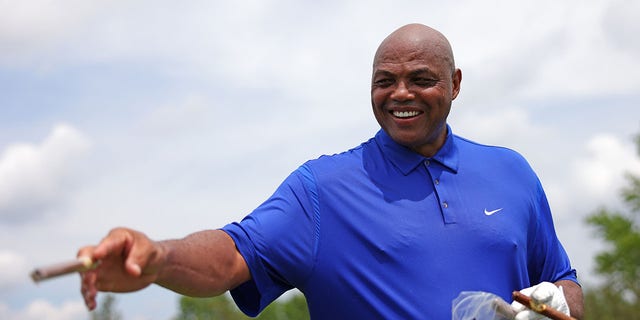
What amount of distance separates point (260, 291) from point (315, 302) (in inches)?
12.8

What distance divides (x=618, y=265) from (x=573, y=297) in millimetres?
38761

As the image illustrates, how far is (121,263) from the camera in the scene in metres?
3.63

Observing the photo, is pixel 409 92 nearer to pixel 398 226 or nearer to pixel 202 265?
pixel 398 226

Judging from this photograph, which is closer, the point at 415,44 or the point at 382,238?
the point at 382,238

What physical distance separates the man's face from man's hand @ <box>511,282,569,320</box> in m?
1.02

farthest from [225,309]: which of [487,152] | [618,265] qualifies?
[487,152]

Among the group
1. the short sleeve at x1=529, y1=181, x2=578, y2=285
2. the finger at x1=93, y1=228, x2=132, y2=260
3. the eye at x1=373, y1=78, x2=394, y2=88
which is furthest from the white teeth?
the finger at x1=93, y1=228, x2=132, y2=260

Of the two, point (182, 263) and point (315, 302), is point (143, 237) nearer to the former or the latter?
point (182, 263)

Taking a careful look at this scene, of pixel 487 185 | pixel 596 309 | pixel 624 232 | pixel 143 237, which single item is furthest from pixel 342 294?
pixel 624 232

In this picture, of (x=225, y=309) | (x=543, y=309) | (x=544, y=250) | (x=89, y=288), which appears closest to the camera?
(x=89, y=288)

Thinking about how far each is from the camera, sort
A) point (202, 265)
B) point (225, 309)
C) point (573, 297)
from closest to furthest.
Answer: point (202, 265), point (573, 297), point (225, 309)

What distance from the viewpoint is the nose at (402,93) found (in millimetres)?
5121

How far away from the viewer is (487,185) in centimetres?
529

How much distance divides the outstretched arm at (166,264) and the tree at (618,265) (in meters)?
31.7
